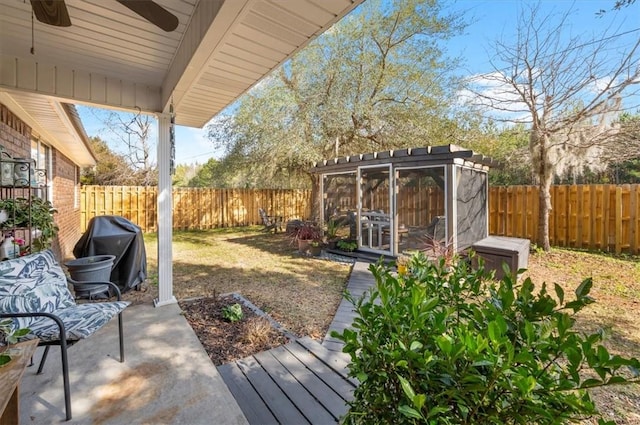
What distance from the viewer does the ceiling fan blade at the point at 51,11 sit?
1.64 m

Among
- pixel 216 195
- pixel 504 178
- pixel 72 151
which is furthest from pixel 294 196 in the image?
pixel 504 178

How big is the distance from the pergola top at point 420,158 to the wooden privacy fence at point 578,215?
1645 millimetres

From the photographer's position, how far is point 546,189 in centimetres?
677

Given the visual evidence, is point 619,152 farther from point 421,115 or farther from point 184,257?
point 184,257

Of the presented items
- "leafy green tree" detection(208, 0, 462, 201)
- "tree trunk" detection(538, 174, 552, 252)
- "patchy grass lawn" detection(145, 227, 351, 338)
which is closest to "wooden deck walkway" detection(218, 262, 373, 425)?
"patchy grass lawn" detection(145, 227, 351, 338)

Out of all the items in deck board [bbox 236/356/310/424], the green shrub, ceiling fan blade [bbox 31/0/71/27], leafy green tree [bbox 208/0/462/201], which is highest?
leafy green tree [bbox 208/0/462/201]

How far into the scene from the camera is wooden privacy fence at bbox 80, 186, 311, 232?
10117mm

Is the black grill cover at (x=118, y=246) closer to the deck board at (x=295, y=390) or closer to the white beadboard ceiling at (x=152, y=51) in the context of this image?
the white beadboard ceiling at (x=152, y=51)

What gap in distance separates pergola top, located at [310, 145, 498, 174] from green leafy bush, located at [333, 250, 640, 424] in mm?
5066

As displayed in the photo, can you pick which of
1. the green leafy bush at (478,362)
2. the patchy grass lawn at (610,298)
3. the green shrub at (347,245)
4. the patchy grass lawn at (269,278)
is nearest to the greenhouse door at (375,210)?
the green shrub at (347,245)

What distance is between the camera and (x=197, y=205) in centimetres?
1216

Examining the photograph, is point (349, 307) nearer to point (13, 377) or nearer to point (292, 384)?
point (292, 384)

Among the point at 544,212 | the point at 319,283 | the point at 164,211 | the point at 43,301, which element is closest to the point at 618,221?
the point at 544,212

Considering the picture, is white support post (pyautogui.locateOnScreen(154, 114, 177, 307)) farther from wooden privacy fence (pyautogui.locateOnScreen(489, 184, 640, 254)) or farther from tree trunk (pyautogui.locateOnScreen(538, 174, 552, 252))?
wooden privacy fence (pyautogui.locateOnScreen(489, 184, 640, 254))
